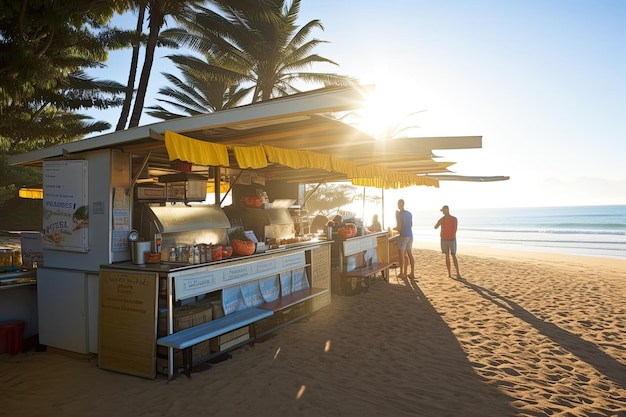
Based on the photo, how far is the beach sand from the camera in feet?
11.8

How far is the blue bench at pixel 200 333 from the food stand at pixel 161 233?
30 mm

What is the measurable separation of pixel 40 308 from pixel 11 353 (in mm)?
615

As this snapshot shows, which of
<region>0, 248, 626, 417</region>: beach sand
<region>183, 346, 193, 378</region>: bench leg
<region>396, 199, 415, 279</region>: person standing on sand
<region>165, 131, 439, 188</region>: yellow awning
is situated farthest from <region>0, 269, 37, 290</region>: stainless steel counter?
<region>396, 199, 415, 279</region>: person standing on sand

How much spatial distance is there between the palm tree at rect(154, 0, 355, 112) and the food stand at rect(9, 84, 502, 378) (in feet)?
31.0

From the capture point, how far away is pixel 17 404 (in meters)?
3.67

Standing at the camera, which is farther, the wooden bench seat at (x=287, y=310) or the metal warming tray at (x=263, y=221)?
the metal warming tray at (x=263, y=221)

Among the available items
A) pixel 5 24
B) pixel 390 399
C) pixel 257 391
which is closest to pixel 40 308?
pixel 257 391

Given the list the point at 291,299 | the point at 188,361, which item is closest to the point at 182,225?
the point at 188,361

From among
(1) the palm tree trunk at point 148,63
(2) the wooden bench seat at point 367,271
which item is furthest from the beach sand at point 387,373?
(1) the palm tree trunk at point 148,63

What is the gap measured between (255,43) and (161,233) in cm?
1141

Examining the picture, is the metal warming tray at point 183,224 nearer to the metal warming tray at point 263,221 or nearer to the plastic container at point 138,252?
the plastic container at point 138,252

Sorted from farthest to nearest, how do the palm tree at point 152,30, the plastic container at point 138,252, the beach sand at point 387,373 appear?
the palm tree at point 152,30, the plastic container at point 138,252, the beach sand at point 387,373

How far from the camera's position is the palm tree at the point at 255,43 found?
558 inches

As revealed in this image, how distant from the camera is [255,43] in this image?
1453 centimetres
